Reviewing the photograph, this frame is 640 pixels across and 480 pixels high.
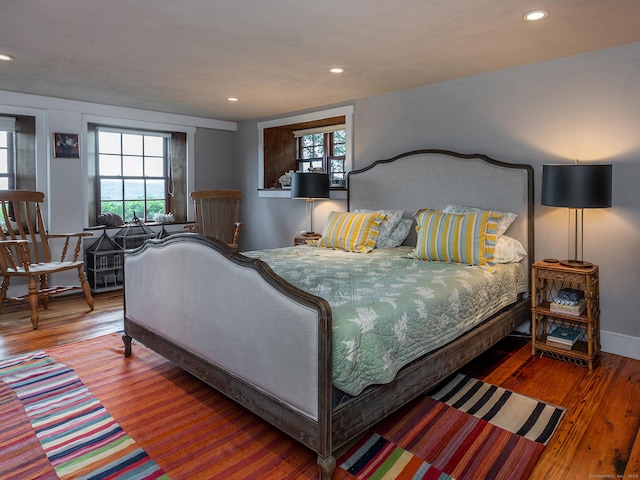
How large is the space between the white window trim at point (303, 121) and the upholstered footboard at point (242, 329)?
257 cm

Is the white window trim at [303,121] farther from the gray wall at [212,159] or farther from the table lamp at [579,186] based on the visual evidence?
the table lamp at [579,186]

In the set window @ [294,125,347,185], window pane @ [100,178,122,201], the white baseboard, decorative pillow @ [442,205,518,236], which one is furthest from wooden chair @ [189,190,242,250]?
the white baseboard

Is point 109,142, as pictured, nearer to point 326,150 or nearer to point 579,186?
point 326,150

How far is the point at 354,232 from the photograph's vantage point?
374cm

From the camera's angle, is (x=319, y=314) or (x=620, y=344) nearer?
(x=319, y=314)

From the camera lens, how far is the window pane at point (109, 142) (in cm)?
520


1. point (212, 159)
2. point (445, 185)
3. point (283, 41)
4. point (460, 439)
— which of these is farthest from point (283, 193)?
point (460, 439)

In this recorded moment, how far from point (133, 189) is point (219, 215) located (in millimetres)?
1176

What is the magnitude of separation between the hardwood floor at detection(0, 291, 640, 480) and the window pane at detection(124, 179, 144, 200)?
1.74 metres

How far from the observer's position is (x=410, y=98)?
13.4ft

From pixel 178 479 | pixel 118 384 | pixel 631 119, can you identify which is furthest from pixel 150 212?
pixel 631 119

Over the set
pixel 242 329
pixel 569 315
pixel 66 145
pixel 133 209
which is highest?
pixel 66 145

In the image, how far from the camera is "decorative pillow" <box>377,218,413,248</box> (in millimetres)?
3889

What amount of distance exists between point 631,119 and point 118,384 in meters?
3.82
